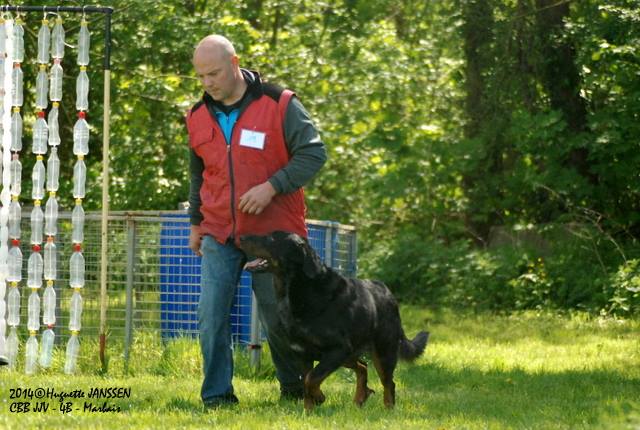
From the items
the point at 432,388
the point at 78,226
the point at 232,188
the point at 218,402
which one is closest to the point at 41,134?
the point at 78,226

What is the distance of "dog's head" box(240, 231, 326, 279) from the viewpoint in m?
6.54

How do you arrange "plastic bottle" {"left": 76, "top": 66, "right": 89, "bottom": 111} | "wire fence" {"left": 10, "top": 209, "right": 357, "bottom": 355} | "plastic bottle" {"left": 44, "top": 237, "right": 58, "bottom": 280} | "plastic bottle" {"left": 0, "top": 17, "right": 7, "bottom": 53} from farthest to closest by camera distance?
1. "wire fence" {"left": 10, "top": 209, "right": 357, "bottom": 355}
2. "plastic bottle" {"left": 44, "top": 237, "right": 58, "bottom": 280}
3. "plastic bottle" {"left": 76, "top": 66, "right": 89, "bottom": 111}
4. "plastic bottle" {"left": 0, "top": 17, "right": 7, "bottom": 53}

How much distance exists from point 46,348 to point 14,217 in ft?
3.24

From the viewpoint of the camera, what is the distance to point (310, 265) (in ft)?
21.6

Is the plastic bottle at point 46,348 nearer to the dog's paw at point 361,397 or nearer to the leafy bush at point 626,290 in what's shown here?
the dog's paw at point 361,397

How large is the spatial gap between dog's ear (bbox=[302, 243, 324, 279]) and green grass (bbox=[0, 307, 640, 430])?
0.77 m

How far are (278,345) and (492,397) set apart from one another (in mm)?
1727

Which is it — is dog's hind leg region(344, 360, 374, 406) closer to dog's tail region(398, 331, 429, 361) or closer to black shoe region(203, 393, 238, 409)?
dog's tail region(398, 331, 429, 361)

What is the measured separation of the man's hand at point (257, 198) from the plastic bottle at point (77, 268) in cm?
233

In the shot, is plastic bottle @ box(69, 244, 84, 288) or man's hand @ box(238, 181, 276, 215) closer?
man's hand @ box(238, 181, 276, 215)

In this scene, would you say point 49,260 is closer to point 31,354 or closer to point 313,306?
point 31,354

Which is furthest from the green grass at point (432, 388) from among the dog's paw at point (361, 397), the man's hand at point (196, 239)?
the man's hand at point (196, 239)

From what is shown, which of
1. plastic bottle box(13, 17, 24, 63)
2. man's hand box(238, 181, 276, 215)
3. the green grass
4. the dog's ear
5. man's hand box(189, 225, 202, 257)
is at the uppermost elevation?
plastic bottle box(13, 17, 24, 63)

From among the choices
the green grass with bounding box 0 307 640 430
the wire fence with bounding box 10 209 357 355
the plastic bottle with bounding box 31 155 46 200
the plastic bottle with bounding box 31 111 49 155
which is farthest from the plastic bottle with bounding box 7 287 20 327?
the plastic bottle with bounding box 31 111 49 155
